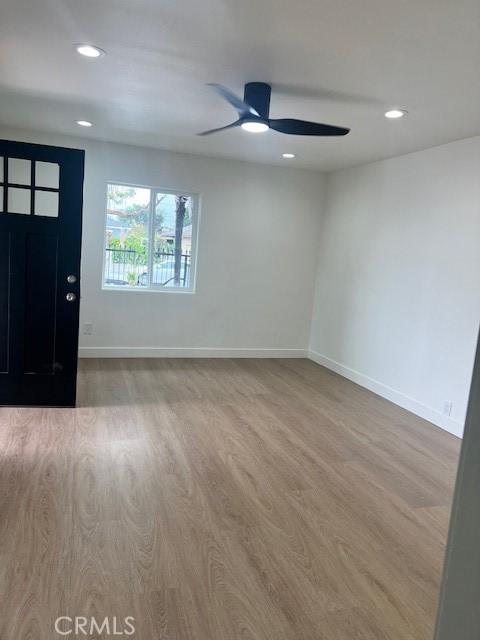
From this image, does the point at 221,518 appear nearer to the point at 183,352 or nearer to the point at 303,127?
the point at 303,127

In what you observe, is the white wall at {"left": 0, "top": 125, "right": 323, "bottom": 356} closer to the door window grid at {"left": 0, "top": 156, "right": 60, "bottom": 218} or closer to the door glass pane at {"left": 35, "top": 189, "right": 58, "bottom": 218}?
the door window grid at {"left": 0, "top": 156, "right": 60, "bottom": 218}

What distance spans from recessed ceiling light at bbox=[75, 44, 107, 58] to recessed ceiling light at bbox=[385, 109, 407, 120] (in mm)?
1989

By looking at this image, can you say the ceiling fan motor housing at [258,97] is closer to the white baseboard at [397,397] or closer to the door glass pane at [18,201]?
the door glass pane at [18,201]

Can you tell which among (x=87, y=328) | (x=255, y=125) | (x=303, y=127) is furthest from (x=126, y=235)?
(x=303, y=127)

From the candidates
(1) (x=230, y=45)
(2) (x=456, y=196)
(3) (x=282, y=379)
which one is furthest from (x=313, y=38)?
(3) (x=282, y=379)

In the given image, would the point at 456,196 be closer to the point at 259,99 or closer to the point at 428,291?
the point at 428,291

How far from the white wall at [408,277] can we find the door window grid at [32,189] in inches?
128

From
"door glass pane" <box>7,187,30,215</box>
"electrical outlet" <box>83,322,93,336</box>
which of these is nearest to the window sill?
"electrical outlet" <box>83,322,93,336</box>

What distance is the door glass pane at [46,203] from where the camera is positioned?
12.0 ft

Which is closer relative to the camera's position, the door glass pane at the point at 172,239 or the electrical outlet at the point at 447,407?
the electrical outlet at the point at 447,407

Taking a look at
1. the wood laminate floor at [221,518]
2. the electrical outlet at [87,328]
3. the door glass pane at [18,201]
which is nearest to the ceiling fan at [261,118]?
the door glass pane at [18,201]

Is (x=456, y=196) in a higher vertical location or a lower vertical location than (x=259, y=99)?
lower

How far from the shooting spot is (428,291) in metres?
4.22

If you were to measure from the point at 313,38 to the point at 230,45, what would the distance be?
454 mm
